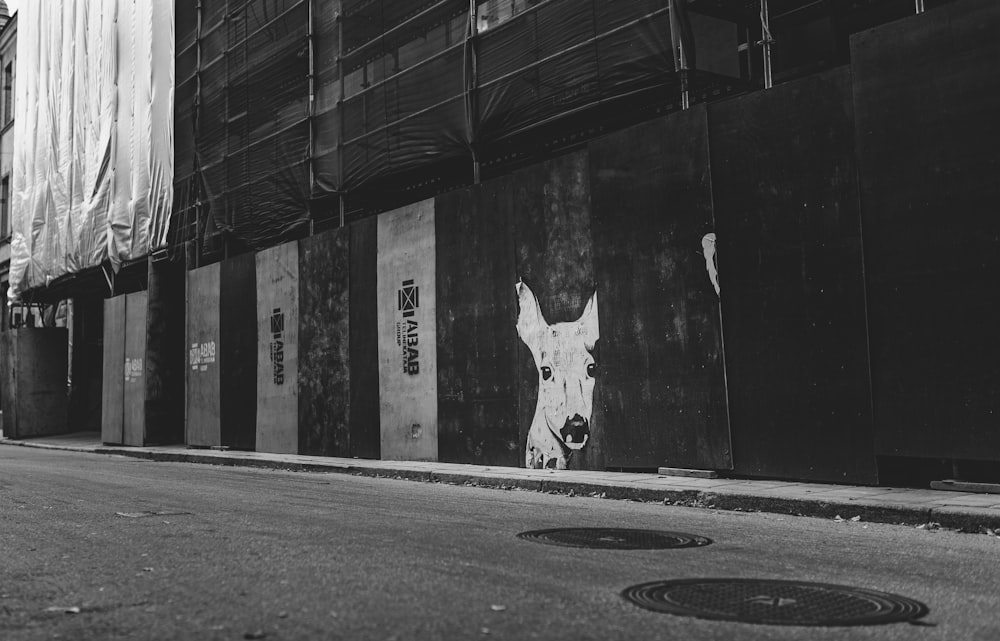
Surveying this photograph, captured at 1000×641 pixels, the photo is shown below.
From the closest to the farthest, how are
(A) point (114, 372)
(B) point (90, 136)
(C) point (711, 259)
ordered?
1. (C) point (711, 259)
2. (A) point (114, 372)
3. (B) point (90, 136)

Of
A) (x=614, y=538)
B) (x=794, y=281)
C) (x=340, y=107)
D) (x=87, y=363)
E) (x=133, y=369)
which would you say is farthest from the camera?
(x=87, y=363)

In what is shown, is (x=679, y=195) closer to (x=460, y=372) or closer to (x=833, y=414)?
(x=833, y=414)

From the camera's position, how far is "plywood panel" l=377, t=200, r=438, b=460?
14.2 metres

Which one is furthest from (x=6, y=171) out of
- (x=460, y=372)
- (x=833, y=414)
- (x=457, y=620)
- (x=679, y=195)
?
(x=457, y=620)

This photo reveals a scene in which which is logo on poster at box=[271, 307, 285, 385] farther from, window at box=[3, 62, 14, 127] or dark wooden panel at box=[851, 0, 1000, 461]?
window at box=[3, 62, 14, 127]

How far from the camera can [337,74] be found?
17391mm

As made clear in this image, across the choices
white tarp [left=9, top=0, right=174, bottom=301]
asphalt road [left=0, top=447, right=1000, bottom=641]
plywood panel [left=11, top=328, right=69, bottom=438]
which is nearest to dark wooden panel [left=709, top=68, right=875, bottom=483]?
asphalt road [left=0, top=447, right=1000, bottom=641]

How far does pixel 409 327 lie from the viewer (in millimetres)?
14633

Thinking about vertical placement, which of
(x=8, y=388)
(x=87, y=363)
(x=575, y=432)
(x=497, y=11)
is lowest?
(x=575, y=432)

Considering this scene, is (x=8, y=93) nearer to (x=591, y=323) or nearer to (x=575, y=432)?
(x=591, y=323)

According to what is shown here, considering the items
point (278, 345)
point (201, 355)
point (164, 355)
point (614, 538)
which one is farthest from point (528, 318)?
point (164, 355)

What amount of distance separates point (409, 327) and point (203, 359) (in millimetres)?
8090

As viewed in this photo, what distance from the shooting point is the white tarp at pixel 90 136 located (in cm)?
2341

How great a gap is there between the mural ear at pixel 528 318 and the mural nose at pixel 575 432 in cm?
111
